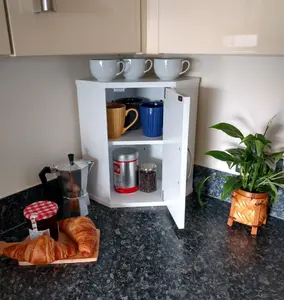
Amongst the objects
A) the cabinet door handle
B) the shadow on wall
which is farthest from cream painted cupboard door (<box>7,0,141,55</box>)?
the shadow on wall

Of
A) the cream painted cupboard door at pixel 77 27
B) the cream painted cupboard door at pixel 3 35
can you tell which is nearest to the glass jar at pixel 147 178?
the cream painted cupboard door at pixel 77 27

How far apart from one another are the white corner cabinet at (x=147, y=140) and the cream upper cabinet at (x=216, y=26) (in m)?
0.17

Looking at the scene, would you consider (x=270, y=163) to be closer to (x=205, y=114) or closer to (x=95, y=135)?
(x=205, y=114)

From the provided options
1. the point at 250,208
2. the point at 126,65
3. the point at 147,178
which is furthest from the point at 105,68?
the point at 250,208

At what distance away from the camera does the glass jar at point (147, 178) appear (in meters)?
1.22

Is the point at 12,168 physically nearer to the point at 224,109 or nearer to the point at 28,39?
the point at 28,39

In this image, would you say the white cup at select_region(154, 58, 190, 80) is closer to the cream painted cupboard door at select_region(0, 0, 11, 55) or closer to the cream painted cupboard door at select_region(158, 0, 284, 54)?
the cream painted cupboard door at select_region(158, 0, 284, 54)

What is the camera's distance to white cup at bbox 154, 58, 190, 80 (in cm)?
104

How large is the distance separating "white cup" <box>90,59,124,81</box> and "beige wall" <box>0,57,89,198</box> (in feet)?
0.57

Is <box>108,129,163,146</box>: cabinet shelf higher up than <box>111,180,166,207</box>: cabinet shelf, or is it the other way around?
<box>108,129,163,146</box>: cabinet shelf

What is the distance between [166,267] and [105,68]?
0.69 m

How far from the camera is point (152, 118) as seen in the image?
1125 millimetres

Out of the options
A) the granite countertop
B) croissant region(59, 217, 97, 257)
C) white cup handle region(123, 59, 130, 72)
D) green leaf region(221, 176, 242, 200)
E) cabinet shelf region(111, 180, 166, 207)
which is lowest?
the granite countertop

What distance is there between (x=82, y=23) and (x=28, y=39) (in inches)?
5.9
